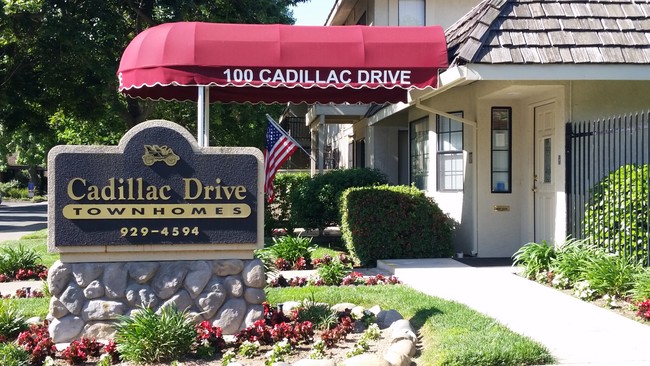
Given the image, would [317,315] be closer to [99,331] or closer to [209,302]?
[209,302]

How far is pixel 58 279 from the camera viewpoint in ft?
22.5

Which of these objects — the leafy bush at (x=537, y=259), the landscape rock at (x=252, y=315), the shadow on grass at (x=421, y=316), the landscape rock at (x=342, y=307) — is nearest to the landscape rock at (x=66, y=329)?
the landscape rock at (x=252, y=315)

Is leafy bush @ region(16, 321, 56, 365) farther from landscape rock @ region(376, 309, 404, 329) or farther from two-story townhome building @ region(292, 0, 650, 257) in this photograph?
two-story townhome building @ region(292, 0, 650, 257)

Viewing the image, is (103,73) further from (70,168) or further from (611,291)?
(611,291)

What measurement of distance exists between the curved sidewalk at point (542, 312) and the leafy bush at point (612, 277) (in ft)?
1.17

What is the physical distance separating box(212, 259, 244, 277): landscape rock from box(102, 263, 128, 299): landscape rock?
904 millimetres

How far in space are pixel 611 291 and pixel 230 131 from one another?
19603 millimetres

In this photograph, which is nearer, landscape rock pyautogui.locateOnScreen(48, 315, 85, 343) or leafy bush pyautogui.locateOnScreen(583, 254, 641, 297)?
landscape rock pyautogui.locateOnScreen(48, 315, 85, 343)

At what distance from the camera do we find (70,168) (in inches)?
274

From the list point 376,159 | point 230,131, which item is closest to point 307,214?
point 376,159

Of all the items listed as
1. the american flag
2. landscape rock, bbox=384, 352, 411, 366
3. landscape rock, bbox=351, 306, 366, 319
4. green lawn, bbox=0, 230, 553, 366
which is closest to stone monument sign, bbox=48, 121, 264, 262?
landscape rock, bbox=351, 306, 366, 319

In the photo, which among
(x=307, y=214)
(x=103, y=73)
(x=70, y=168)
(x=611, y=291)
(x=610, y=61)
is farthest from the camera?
(x=103, y=73)

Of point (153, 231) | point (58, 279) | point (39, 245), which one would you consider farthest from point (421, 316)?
point (39, 245)

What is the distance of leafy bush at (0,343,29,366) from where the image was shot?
5.86 m
